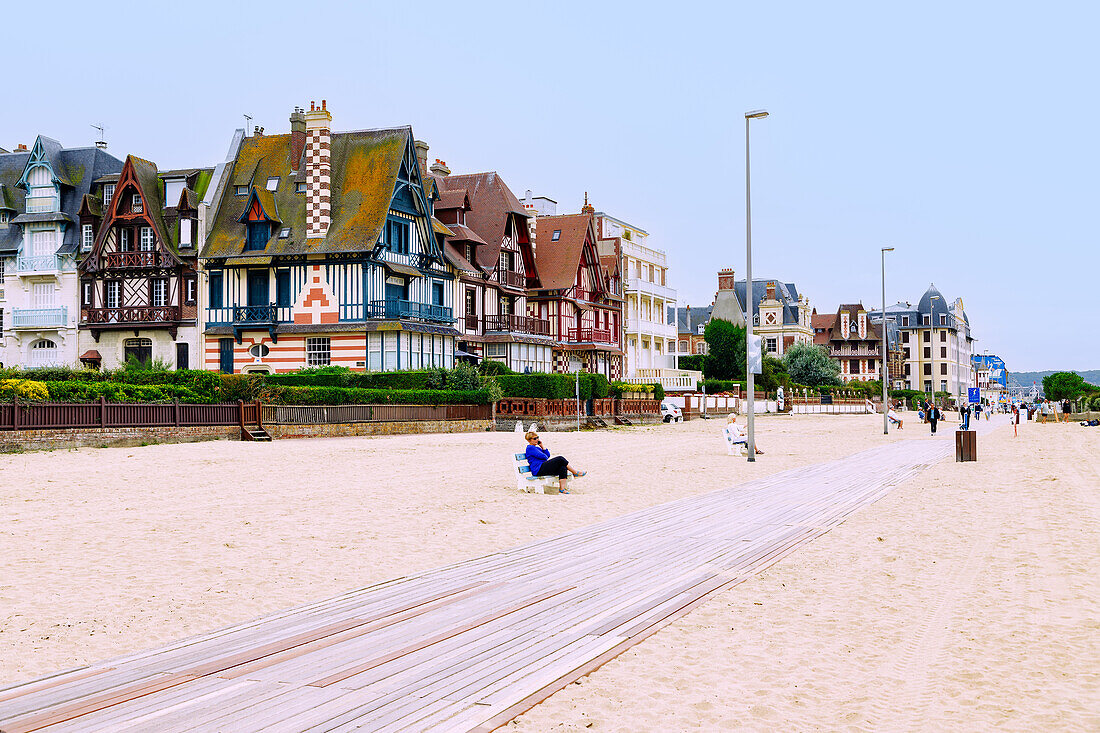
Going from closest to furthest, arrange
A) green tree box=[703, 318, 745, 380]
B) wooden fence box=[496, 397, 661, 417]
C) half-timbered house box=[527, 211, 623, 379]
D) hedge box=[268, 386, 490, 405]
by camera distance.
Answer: hedge box=[268, 386, 490, 405] → wooden fence box=[496, 397, 661, 417] → half-timbered house box=[527, 211, 623, 379] → green tree box=[703, 318, 745, 380]

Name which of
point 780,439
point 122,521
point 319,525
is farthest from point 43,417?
point 780,439

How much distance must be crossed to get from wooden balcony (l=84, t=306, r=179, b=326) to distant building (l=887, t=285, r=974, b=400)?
12377 centimetres

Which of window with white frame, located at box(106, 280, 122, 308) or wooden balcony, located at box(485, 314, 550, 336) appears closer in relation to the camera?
window with white frame, located at box(106, 280, 122, 308)

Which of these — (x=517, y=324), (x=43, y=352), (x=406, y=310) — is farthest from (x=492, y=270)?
(x=43, y=352)

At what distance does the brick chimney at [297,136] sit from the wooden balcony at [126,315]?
834 cm

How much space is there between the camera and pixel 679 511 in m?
13.5

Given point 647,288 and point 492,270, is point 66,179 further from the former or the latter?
point 647,288

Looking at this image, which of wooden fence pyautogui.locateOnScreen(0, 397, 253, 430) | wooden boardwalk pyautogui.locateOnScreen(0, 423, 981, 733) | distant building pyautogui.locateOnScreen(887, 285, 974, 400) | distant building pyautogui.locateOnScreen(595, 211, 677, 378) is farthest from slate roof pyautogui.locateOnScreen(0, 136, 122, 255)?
distant building pyautogui.locateOnScreen(887, 285, 974, 400)

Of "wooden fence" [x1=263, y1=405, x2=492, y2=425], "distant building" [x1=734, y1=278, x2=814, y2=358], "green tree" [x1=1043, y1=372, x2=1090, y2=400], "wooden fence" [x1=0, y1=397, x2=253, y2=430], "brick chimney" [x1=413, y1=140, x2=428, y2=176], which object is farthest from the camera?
"distant building" [x1=734, y1=278, x2=814, y2=358]

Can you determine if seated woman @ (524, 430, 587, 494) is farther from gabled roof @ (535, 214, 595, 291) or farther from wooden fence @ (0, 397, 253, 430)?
gabled roof @ (535, 214, 595, 291)

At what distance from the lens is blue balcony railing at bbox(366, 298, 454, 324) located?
42.2 meters

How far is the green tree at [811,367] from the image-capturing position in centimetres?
9762

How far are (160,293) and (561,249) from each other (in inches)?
931

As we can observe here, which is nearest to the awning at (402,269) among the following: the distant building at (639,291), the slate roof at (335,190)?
the slate roof at (335,190)
